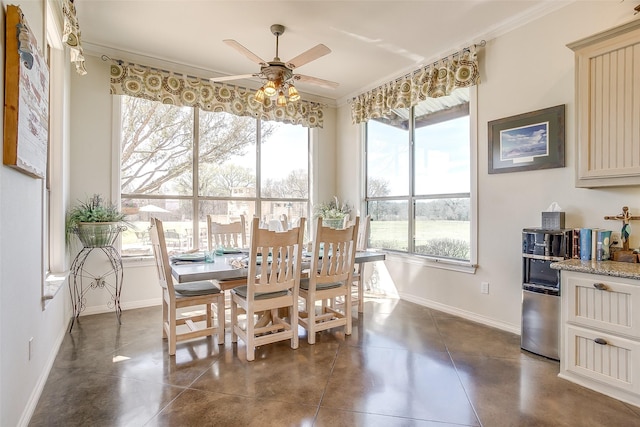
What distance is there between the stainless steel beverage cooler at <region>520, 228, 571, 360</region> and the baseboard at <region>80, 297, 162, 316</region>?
3992 mm

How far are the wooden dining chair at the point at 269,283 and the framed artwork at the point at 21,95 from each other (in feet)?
4.37

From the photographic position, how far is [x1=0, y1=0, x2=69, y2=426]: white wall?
4.84ft

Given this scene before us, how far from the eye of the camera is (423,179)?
4.23 meters

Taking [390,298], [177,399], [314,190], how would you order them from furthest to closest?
1. [314,190]
2. [390,298]
3. [177,399]

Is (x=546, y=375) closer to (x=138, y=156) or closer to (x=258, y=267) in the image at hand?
(x=258, y=267)

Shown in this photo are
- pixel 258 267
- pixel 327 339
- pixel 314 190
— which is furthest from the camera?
pixel 314 190

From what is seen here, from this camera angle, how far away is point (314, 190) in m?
5.34

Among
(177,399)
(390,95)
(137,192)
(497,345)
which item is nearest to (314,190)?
(390,95)

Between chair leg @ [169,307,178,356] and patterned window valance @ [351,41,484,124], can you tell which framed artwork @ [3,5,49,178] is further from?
patterned window valance @ [351,41,484,124]

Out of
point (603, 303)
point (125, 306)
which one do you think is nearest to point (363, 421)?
point (603, 303)

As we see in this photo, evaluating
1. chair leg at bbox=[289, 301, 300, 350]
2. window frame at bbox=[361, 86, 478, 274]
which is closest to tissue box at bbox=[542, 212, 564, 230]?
window frame at bbox=[361, 86, 478, 274]

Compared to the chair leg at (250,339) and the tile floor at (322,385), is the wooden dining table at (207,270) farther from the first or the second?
the tile floor at (322,385)

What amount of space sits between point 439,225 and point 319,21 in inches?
106

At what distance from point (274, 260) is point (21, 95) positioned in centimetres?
178
